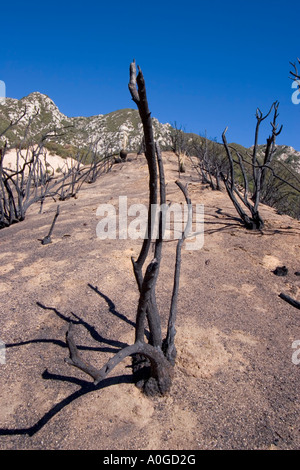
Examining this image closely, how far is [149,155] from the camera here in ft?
4.77

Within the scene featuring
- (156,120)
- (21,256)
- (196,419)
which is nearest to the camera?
(196,419)

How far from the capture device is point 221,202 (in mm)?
6727

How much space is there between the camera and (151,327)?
2156mm

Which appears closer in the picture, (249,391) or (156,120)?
(249,391)

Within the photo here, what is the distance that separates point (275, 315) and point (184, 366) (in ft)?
3.75

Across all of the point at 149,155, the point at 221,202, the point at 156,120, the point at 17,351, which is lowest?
the point at 17,351

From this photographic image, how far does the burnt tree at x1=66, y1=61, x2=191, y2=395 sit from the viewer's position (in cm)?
137

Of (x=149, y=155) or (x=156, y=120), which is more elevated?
(x=156, y=120)

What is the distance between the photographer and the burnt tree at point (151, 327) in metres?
1.37

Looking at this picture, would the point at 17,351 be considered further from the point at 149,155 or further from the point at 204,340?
the point at 149,155

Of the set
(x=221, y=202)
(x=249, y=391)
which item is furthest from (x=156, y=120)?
(x=249, y=391)

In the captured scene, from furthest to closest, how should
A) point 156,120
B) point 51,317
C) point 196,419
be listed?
point 156,120
point 51,317
point 196,419

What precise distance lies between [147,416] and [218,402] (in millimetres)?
446
